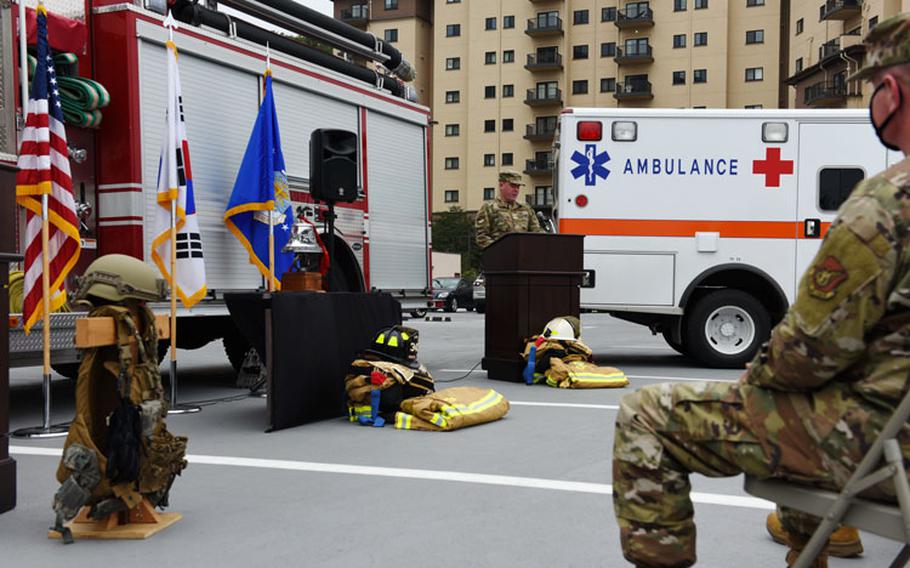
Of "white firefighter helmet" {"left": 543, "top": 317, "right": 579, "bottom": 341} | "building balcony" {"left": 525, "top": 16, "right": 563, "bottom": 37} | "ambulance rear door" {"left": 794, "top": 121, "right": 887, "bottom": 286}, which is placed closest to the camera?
"white firefighter helmet" {"left": 543, "top": 317, "right": 579, "bottom": 341}

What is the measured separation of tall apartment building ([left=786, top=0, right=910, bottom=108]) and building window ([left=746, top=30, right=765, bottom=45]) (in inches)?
145

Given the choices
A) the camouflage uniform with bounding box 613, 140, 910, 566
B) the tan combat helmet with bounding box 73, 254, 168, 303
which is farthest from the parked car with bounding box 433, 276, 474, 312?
the camouflage uniform with bounding box 613, 140, 910, 566

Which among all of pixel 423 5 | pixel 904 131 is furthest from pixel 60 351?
pixel 423 5

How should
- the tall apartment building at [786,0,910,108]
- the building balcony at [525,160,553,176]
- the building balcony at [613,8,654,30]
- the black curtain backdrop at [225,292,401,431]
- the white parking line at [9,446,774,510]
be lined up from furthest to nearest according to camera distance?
the building balcony at [525,160,553,176] → the building balcony at [613,8,654,30] → the tall apartment building at [786,0,910,108] → the black curtain backdrop at [225,292,401,431] → the white parking line at [9,446,774,510]

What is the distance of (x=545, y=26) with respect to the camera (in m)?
65.8

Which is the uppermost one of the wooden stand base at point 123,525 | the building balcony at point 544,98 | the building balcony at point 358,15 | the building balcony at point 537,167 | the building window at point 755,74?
the building balcony at point 358,15

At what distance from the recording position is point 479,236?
33.2 ft

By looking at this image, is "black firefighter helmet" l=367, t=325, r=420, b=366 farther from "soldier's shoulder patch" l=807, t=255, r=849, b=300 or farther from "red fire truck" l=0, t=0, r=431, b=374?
"soldier's shoulder patch" l=807, t=255, r=849, b=300

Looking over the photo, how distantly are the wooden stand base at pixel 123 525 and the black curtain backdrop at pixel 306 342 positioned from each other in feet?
7.68

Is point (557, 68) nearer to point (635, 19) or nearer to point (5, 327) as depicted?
point (635, 19)

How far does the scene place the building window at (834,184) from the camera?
10023mm

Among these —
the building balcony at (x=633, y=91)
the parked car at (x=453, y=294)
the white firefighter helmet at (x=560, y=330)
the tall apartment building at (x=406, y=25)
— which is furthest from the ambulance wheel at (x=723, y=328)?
the tall apartment building at (x=406, y=25)

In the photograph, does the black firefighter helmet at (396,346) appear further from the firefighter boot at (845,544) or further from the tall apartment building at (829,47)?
the tall apartment building at (829,47)

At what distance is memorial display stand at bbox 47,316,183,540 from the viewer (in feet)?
11.8
